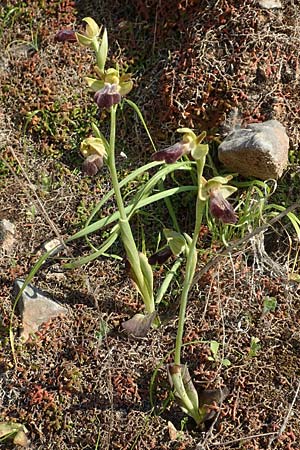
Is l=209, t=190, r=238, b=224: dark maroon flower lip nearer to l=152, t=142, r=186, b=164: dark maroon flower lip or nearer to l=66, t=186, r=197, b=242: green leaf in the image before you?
l=152, t=142, r=186, b=164: dark maroon flower lip

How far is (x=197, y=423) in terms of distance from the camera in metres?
2.61

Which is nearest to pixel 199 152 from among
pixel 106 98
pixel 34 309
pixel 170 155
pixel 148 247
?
pixel 170 155

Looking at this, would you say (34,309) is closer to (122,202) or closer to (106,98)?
(122,202)

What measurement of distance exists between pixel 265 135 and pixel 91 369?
4.15ft

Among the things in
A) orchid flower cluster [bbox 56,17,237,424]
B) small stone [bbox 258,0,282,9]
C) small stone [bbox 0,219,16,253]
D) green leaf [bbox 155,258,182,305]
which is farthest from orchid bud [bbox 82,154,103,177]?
A: small stone [bbox 258,0,282,9]

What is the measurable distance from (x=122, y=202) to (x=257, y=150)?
681 millimetres

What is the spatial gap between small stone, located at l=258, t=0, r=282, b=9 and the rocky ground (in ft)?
0.09

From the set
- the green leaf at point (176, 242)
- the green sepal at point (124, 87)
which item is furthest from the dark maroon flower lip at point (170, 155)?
the green leaf at point (176, 242)

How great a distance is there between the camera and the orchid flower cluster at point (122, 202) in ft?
7.25

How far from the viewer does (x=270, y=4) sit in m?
3.31

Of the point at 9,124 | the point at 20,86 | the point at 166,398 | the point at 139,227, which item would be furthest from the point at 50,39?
the point at 166,398

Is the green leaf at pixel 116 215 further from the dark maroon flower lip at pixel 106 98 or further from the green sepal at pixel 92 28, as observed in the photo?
the green sepal at pixel 92 28

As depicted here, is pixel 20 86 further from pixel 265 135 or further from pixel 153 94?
pixel 265 135

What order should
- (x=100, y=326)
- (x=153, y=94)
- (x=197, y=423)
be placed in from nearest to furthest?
(x=197, y=423)
(x=100, y=326)
(x=153, y=94)
